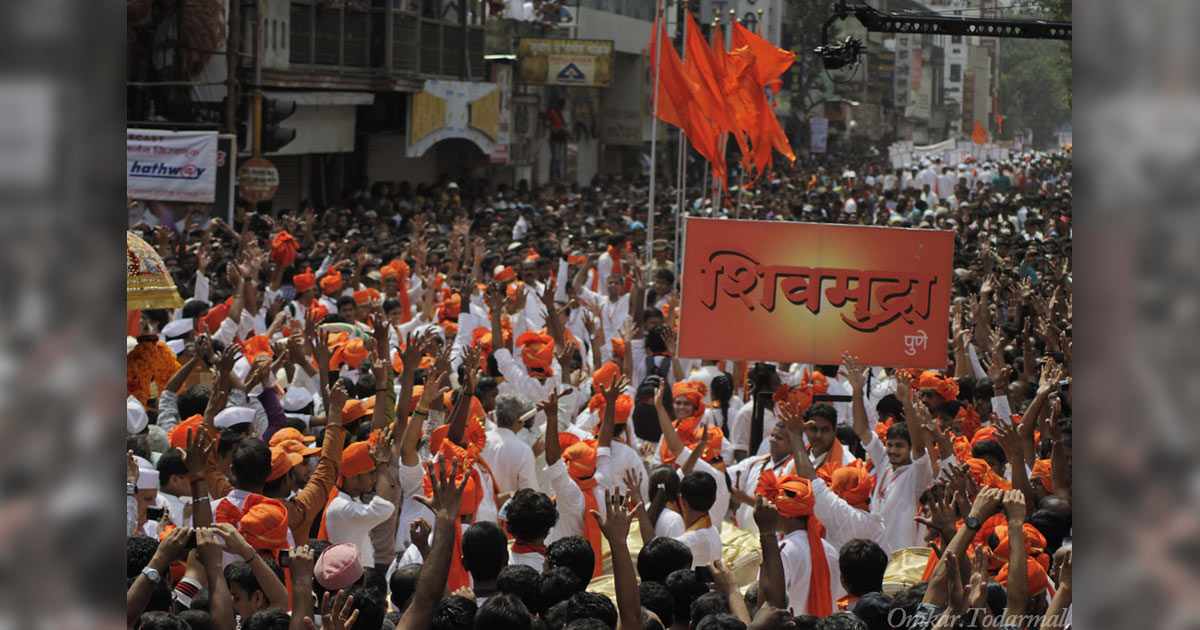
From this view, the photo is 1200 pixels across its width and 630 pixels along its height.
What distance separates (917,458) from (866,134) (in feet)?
207

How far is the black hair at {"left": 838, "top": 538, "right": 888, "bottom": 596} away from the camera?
13.2 ft

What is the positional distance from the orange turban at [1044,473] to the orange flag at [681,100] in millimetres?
6137

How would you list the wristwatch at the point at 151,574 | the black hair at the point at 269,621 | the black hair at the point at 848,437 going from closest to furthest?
the wristwatch at the point at 151,574 → the black hair at the point at 269,621 → the black hair at the point at 848,437

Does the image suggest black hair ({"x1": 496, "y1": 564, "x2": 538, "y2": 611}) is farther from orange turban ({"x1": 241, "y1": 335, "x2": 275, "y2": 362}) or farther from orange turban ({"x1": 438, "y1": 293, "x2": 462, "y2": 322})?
orange turban ({"x1": 438, "y1": 293, "x2": 462, "y2": 322})

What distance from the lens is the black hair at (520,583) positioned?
374 cm

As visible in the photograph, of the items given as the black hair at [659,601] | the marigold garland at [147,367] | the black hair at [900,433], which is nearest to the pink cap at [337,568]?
the black hair at [659,601]

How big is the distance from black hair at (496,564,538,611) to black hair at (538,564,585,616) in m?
0.02

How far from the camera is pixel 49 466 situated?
924 millimetres

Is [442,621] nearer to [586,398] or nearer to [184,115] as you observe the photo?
[586,398]

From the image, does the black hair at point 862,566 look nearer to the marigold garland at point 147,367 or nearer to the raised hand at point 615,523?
the raised hand at point 615,523

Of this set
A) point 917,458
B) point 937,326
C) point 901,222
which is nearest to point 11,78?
point 917,458

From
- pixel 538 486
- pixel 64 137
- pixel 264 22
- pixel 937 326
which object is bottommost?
pixel 538 486

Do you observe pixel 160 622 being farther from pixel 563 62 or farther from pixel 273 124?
pixel 563 62

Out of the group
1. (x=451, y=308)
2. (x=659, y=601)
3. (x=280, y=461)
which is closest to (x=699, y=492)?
(x=659, y=601)
